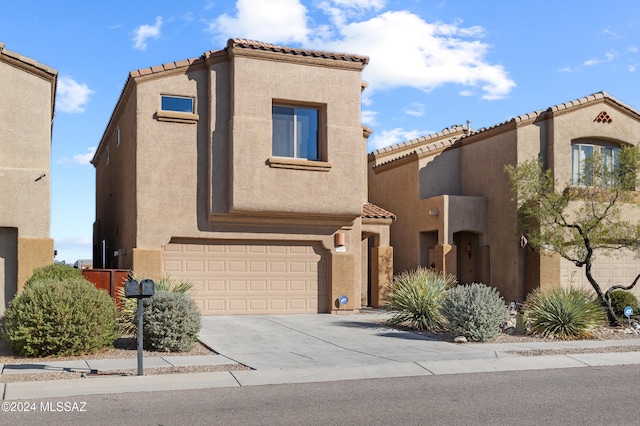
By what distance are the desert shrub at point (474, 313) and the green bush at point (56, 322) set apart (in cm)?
745

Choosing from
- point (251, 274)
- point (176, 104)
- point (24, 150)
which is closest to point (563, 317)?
point (251, 274)

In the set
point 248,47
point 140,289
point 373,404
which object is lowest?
point 373,404

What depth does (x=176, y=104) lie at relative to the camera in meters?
20.0

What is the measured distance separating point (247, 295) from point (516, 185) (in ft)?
27.4

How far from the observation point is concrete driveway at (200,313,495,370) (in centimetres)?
1305

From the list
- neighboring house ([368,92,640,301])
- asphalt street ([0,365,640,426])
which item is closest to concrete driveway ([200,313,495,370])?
asphalt street ([0,365,640,426])

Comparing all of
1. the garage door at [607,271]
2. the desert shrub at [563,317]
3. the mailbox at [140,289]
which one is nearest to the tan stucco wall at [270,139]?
the desert shrub at [563,317]

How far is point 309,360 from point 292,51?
10301 mm

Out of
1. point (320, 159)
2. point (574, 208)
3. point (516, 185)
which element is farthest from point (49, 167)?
point (574, 208)

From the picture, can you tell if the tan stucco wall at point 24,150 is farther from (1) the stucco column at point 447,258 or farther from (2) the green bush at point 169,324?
(1) the stucco column at point 447,258

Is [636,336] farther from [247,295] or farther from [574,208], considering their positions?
[247,295]

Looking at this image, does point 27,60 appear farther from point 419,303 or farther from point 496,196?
point 496,196

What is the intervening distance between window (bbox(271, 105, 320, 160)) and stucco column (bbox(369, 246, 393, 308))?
553cm

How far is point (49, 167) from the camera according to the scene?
17.9 m
